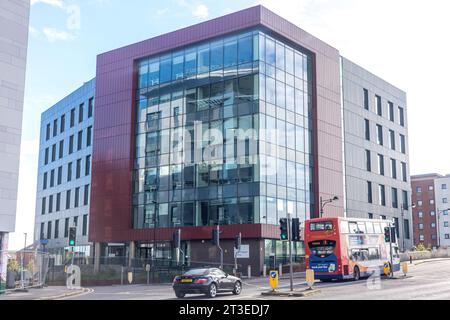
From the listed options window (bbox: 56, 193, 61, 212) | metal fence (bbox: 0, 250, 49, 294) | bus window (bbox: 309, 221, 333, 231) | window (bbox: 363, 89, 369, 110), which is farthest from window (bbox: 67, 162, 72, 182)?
bus window (bbox: 309, 221, 333, 231)

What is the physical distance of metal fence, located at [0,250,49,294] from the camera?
32.0 metres

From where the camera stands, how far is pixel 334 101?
2442 inches

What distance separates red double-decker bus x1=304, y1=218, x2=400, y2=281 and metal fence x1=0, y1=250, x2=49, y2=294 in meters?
16.6

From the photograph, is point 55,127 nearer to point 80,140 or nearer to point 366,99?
point 80,140

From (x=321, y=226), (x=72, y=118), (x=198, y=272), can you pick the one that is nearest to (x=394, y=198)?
(x=321, y=226)

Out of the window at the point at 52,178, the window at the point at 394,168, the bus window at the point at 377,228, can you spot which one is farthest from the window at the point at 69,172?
the bus window at the point at 377,228

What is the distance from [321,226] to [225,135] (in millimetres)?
19203

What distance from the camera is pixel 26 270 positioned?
3422 cm

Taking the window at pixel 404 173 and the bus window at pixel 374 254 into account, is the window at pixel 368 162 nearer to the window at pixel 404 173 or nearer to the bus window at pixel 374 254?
the window at pixel 404 173

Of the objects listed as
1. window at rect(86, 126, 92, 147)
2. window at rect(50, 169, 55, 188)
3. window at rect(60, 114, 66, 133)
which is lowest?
window at rect(50, 169, 55, 188)

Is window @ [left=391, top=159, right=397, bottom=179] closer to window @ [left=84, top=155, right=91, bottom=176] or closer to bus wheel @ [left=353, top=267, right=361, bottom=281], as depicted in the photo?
window @ [left=84, top=155, right=91, bottom=176]

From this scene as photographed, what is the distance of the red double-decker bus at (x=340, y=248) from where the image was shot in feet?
117
